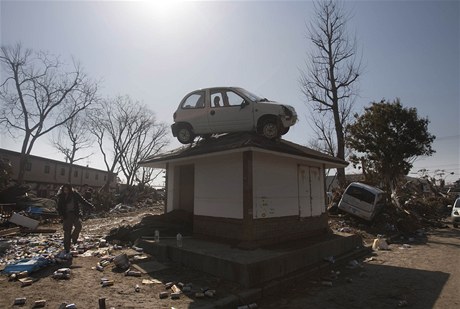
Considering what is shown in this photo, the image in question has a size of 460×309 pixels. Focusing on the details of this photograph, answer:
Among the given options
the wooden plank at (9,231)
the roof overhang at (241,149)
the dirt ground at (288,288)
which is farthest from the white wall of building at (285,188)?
the wooden plank at (9,231)

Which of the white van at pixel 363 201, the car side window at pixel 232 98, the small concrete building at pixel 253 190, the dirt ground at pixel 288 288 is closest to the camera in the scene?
Answer: the dirt ground at pixel 288 288

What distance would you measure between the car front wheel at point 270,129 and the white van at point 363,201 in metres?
9.04

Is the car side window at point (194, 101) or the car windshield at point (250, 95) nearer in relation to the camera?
the car windshield at point (250, 95)

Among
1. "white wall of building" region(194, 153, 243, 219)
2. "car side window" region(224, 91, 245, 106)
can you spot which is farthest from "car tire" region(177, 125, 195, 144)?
"car side window" region(224, 91, 245, 106)

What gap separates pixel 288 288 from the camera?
6863 millimetres

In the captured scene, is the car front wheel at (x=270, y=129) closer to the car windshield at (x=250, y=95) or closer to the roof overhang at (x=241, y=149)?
the roof overhang at (x=241, y=149)

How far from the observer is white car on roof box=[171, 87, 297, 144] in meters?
9.72

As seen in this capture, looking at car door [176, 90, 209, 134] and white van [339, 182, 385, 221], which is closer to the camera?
car door [176, 90, 209, 134]

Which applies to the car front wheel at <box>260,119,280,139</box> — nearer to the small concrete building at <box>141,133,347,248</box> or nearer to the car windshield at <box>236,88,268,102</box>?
the small concrete building at <box>141,133,347,248</box>

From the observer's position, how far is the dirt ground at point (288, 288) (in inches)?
214

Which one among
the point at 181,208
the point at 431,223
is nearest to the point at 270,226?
the point at 181,208

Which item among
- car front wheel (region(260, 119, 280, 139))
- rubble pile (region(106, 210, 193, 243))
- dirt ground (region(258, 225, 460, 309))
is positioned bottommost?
dirt ground (region(258, 225, 460, 309))

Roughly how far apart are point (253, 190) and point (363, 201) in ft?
33.4

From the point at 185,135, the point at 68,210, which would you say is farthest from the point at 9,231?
the point at 185,135
